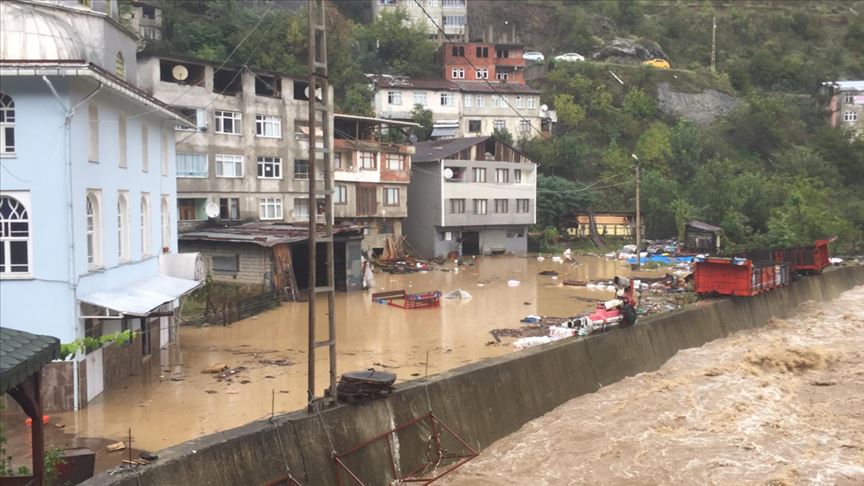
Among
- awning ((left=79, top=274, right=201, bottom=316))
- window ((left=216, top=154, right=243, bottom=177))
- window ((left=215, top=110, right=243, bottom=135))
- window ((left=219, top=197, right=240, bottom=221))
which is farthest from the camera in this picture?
window ((left=219, top=197, right=240, bottom=221))

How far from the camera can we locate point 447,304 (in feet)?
101

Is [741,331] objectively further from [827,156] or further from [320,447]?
[827,156]

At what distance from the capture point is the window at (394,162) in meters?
46.6

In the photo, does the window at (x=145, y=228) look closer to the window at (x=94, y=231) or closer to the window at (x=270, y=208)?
the window at (x=94, y=231)

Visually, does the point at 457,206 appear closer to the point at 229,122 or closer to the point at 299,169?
the point at 299,169

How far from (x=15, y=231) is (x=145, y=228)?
5.60 meters

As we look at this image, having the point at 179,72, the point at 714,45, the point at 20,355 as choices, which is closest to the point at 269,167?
the point at 179,72

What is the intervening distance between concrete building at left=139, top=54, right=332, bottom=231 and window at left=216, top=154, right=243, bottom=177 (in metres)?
0.05

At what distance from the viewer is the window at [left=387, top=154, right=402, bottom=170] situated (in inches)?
1836

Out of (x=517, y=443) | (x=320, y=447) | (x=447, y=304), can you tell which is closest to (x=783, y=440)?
(x=517, y=443)

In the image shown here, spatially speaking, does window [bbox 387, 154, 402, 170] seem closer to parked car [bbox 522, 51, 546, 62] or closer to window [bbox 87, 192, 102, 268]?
window [bbox 87, 192, 102, 268]

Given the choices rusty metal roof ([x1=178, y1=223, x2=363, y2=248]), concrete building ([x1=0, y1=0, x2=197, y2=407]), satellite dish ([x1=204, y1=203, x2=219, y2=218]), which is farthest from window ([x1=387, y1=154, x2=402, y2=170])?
concrete building ([x1=0, y1=0, x2=197, y2=407])

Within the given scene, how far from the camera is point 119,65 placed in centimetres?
1956

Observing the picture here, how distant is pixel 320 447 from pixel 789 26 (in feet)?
357
